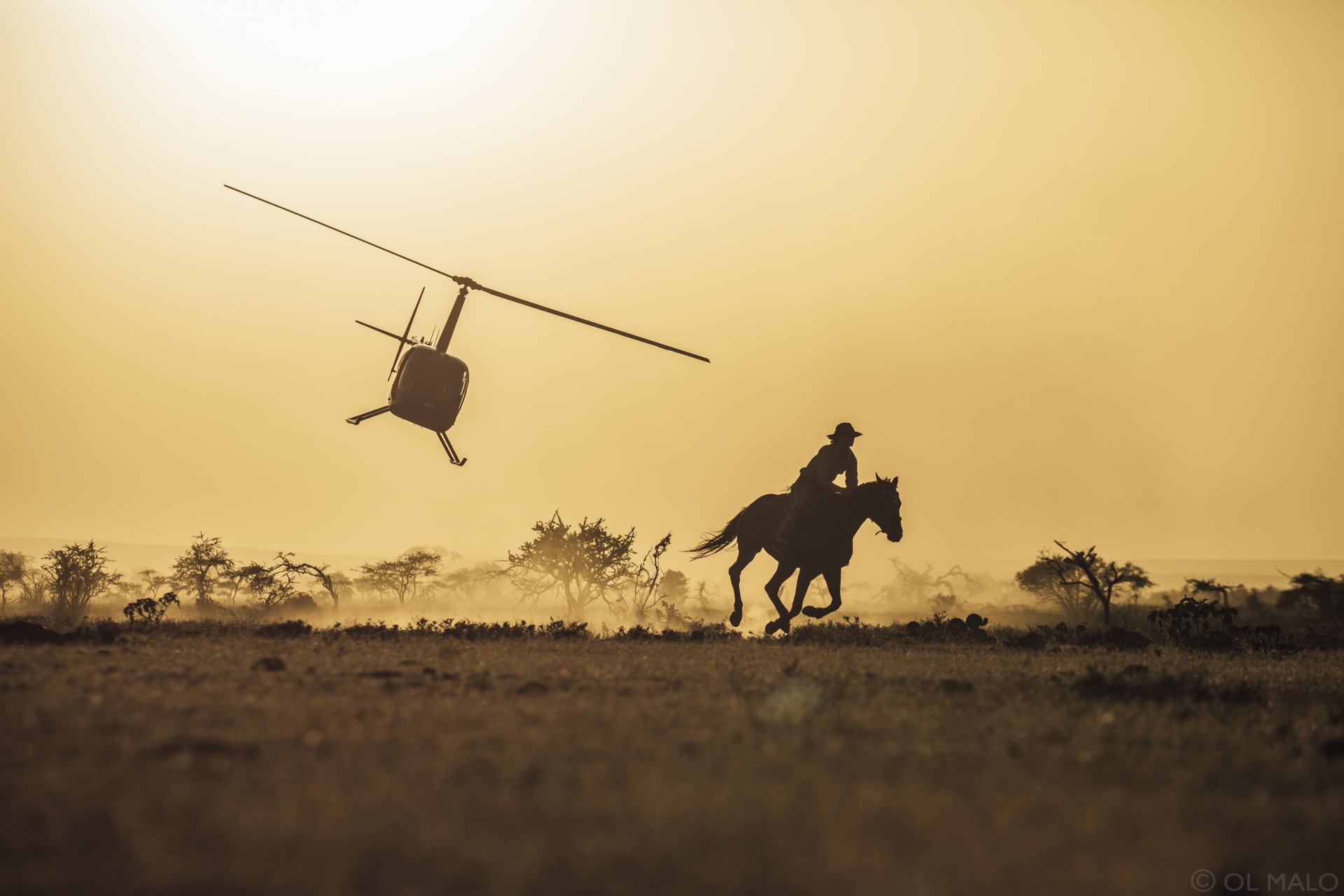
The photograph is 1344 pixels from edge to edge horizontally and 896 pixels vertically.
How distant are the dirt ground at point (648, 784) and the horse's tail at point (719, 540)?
363 inches

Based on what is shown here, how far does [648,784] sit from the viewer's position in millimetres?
3609

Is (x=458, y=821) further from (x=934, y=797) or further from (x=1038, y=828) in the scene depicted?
(x=1038, y=828)

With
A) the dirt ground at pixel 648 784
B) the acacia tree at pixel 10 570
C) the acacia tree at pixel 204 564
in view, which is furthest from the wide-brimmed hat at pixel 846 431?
the acacia tree at pixel 10 570

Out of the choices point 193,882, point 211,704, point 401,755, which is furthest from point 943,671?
point 193,882

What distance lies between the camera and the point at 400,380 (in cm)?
2022

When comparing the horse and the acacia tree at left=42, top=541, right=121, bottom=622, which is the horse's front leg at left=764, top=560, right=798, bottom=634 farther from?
the acacia tree at left=42, top=541, right=121, bottom=622

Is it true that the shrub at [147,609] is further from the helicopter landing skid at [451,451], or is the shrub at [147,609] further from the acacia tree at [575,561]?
the acacia tree at [575,561]

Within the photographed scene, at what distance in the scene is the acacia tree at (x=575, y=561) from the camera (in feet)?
144

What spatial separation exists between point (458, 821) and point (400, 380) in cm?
1844

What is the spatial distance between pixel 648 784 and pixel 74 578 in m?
39.9

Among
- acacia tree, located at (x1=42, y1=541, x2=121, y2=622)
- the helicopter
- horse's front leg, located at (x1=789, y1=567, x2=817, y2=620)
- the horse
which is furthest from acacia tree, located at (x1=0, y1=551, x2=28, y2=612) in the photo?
horse's front leg, located at (x1=789, y1=567, x2=817, y2=620)

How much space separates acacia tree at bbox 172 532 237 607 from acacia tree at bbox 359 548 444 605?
10.1 meters

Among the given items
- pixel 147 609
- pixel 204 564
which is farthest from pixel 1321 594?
pixel 204 564

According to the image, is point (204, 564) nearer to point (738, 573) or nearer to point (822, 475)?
point (738, 573)
